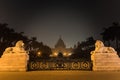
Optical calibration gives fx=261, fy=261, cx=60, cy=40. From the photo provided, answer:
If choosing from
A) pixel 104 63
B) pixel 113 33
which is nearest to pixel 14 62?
pixel 104 63

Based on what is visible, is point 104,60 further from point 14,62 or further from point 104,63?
point 14,62

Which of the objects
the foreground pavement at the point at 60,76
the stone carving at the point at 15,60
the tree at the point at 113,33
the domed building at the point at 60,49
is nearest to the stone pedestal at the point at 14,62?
the stone carving at the point at 15,60

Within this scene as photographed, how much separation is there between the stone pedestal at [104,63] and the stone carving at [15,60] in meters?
6.76

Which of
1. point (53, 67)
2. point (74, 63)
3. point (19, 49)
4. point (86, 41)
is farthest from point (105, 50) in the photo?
point (86, 41)

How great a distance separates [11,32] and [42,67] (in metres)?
53.7

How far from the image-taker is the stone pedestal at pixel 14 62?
25203 mm

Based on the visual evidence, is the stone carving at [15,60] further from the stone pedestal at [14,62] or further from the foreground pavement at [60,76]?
the foreground pavement at [60,76]

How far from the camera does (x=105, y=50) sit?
25844mm

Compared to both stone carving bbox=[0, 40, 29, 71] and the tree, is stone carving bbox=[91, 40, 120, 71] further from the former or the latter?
the tree

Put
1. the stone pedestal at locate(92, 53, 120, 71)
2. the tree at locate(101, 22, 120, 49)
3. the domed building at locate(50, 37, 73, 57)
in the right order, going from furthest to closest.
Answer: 1. the domed building at locate(50, 37, 73, 57)
2. the tree at locate(101, 22, 120, 49)
3. the stone pedestal at locate(92, 53, 120, 71)

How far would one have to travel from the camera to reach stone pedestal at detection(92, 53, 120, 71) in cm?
2514

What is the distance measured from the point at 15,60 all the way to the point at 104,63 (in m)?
8.65

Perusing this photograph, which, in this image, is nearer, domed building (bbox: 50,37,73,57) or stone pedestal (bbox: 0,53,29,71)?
stone pedestal (bbox: 0,53,29,71)

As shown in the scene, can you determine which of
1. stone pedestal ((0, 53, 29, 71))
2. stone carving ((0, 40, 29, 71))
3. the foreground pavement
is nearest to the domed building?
stone carving ((0, 40, 29, 71))
